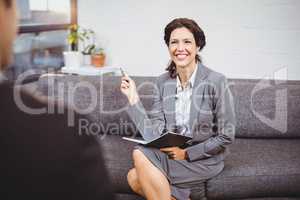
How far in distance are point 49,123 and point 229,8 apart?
3.46m

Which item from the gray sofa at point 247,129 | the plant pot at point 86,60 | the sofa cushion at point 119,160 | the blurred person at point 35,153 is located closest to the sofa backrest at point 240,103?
the gray sofa at point 247,129

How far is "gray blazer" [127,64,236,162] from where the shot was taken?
2221mm

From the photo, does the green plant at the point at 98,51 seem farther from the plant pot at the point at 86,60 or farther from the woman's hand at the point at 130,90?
the woman's hand at the point at 130,90

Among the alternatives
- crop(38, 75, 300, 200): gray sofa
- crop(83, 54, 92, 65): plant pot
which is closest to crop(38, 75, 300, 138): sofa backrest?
crop(38, 75, 300, 200): gray sofa

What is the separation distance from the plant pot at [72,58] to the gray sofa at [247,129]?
0.92m

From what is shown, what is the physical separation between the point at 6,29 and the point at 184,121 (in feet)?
6.56

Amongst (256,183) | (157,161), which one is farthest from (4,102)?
(256,183)

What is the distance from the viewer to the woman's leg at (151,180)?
2047 millimetres

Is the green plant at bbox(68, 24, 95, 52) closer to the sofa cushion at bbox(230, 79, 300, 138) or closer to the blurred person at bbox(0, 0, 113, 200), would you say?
the sofa cushion at bbox(230, 79, 300, 138)

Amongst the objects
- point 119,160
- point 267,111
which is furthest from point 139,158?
point 267,111

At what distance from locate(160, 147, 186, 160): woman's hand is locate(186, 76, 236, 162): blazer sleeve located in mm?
31

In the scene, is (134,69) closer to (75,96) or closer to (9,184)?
(75,96)

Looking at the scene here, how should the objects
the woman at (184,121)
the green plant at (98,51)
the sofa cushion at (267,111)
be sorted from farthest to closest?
the green plant at (98,51), the sofa cushion at (267,111), the woman at (184,121)

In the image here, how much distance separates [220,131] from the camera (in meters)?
2.24
